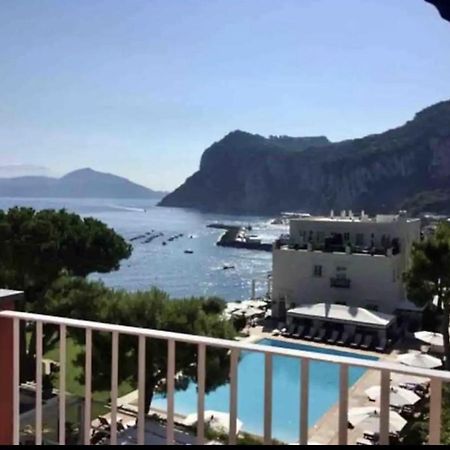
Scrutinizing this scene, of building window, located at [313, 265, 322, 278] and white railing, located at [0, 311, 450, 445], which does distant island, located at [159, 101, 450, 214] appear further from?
white railing, located at [0, 311, 450, 445]

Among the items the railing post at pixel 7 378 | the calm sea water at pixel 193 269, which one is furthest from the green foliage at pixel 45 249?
the railing post at pixel 7 378

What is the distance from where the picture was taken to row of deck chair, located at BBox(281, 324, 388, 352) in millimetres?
17594

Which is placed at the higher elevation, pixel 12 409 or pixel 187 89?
pixel 187 89

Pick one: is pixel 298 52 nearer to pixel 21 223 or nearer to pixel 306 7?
pixel 306 7

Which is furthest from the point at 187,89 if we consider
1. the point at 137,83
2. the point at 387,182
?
the point at 387,182

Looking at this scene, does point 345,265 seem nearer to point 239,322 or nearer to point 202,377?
point 239,322

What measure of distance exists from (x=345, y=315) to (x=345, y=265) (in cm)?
332

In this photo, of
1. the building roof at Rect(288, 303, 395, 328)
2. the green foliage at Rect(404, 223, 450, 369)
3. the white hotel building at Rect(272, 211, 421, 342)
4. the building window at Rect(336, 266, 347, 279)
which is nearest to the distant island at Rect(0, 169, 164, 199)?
the white hotel building at Rect(272, 211, 421, 342)

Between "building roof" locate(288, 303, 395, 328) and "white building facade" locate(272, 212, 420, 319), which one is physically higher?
"white building facade" locate(272, 212, 420, 319)

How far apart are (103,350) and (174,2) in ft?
18.1

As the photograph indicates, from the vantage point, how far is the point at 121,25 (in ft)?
33.0

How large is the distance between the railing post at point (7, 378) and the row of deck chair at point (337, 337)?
16.3 m

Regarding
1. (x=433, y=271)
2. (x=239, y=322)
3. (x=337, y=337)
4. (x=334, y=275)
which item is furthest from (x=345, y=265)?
(x=433, y=271)

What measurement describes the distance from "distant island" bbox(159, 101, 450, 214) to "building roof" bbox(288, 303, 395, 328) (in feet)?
169
